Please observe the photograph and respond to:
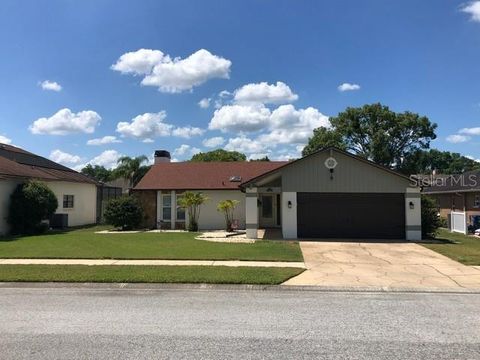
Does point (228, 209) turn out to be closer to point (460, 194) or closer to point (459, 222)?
point (459, 222)

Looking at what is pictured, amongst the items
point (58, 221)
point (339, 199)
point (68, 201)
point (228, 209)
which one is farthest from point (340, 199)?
point (68, 201)

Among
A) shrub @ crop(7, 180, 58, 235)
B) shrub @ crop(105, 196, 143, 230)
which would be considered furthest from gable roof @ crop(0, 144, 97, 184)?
shrub @ crop(105, 196, 143, 230)

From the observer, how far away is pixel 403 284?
10.6 meters

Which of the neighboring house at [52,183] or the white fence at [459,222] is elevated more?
the neighboring house at [52,183]

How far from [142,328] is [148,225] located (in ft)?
67.7

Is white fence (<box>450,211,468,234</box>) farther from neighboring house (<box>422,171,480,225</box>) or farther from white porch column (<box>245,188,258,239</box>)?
white porch column (<box>245,188,258,239</box>)

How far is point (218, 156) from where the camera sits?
6475cm

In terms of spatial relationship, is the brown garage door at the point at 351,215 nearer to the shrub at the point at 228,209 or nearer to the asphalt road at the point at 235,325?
the shrub at the point at 228,209

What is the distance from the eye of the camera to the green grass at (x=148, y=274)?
1051 cm

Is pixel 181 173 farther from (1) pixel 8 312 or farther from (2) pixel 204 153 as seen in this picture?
(2) pixel 204 153

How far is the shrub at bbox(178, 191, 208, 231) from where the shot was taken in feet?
79.6

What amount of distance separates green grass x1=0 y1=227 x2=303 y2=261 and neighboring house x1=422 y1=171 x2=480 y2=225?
50.0 feet

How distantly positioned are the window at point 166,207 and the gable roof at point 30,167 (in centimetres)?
698

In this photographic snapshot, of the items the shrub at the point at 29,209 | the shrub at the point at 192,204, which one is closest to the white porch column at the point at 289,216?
the shrub at the point at 192,204
